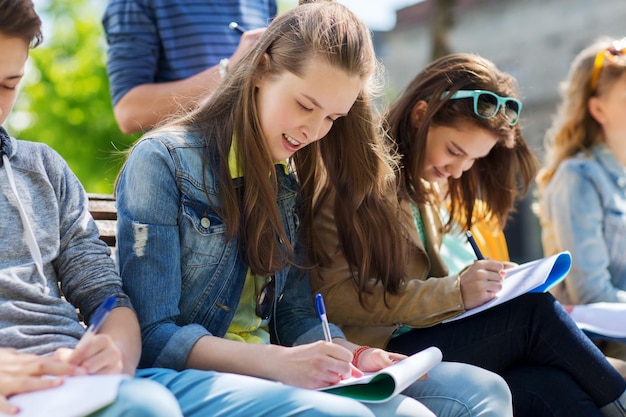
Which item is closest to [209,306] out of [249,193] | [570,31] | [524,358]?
[249,193]

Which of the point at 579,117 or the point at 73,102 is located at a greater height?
Answer: the point at 579,117

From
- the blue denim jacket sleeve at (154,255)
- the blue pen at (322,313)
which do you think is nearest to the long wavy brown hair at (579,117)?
the blue pen at (322,313)

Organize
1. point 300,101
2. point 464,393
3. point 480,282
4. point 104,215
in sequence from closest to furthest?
point 464,393
point 300,101
point 480,282
point 104,215

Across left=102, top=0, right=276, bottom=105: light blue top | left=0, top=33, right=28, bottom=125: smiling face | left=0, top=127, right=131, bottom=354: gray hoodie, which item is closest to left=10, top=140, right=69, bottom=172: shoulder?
left=0, top=127, right=131, bottom=354: gray hoodie

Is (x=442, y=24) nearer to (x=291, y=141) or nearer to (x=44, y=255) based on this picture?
(x=291, y=141)

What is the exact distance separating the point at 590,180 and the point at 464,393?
1.73 metres

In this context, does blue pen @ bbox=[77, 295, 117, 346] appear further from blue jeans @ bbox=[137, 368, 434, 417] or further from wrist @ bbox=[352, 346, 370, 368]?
wrist @ bbox=[352, 346, 370, 368]

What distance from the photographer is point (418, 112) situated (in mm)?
3178

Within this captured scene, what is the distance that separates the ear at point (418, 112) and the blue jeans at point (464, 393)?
1106 millimetres

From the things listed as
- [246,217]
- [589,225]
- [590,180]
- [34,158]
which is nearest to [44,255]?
[34,158]

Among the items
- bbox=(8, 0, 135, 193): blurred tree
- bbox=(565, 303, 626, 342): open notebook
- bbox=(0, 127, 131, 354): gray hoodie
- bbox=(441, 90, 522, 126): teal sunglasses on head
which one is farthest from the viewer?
bbox=(8, 0, 135, 193): blurred tree

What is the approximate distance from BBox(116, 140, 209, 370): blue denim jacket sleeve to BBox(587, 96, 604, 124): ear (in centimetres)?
237

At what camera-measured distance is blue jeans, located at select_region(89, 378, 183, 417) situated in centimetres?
152

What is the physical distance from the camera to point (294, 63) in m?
2.36
